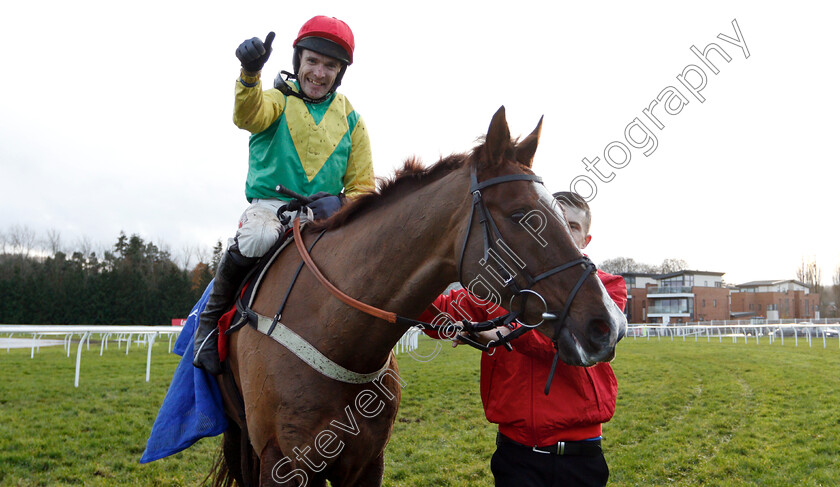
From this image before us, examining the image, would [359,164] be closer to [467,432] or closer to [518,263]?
[518,263]

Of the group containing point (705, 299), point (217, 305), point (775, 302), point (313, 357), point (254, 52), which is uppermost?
point (775, 302)

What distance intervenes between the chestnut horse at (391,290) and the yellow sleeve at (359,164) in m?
0.76

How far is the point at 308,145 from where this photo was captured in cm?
284

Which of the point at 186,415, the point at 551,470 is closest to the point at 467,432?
the point at 551,470

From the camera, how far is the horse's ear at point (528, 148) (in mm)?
2119

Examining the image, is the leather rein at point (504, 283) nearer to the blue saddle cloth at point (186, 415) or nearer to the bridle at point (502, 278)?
the bridle at point (502, 278)

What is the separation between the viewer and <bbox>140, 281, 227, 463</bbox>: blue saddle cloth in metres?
2.58

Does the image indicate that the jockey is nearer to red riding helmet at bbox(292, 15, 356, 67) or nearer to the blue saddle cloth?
red riding helmet at bbox(292, 15, 356, 67)

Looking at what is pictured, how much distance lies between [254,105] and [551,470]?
232 cm

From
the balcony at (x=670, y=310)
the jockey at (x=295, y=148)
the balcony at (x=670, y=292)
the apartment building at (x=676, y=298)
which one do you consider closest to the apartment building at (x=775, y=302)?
the apartment building at (x=676, y=298)

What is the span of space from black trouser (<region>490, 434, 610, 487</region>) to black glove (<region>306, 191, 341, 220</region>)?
61.8 inches

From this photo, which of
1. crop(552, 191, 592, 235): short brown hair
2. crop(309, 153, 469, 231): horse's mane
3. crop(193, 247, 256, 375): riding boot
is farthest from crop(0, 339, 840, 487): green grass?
crop(309, 153, 469, 231): horse's mane

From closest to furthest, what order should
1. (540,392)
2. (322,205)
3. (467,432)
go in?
(540,392)
(322,205)
(467,432)

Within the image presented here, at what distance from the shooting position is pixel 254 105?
2516 mm
